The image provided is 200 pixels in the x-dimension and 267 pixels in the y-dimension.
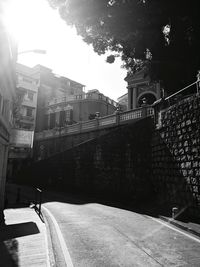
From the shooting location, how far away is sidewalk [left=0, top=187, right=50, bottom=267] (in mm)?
5055

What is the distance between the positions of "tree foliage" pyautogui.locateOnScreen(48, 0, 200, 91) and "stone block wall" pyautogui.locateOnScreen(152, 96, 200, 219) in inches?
175

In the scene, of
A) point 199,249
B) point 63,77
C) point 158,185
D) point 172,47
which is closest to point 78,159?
point 158,185

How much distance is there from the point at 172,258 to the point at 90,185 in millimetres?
12944

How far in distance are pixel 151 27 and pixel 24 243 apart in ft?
48.3

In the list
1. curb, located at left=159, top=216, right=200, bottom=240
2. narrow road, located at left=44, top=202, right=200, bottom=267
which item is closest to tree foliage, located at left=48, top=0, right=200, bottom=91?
curb, located at left=159, top=216, right=200, bottom=240

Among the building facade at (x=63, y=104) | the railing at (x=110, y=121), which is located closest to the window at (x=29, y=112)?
the building facade at (x=63, y=104)

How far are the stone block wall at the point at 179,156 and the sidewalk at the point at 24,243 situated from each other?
6.28 metres

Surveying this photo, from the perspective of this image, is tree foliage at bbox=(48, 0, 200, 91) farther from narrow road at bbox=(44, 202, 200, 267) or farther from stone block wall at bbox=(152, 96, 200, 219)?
narrow road at bbox=(44, 202, 200, 267)

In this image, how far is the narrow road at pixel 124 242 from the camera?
5258mm

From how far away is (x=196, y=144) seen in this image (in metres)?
9.98

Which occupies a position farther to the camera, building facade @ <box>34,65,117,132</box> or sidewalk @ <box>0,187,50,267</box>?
building facade @ <box>34,65,117,132</box>

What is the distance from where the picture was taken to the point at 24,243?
634cm

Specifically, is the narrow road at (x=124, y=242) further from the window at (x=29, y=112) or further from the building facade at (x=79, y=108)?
the window at (x=29, y=112)

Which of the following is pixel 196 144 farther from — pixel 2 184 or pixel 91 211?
pixel 2 184
